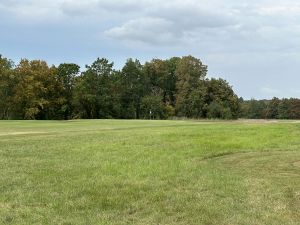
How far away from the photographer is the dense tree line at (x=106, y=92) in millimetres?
74875

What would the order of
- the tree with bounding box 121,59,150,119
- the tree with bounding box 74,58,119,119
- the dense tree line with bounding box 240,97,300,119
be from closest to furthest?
the tree with bounding box 74,58,119,119
the tree with bounding box 121,59,150,119
the dense tree line with bounding box 240,97,300,119

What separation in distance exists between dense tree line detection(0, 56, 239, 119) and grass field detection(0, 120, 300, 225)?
5850cm

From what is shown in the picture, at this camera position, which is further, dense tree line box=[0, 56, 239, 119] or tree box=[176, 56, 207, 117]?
tree box=[176, 56, 207, 117]

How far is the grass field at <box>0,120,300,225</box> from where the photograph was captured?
8156 millimetres

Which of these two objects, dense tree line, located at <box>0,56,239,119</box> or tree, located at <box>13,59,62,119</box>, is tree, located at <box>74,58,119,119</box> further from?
tree, located at <box>13,59,62,119</box>

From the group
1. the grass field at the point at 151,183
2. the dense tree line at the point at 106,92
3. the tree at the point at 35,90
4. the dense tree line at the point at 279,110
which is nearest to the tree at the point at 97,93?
the dense tree line at the point at 106,92

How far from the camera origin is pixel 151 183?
10.7m

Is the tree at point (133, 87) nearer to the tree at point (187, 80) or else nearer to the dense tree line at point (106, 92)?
the dense tree line at point (106, 92)

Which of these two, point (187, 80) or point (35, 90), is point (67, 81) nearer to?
point (35, 90)

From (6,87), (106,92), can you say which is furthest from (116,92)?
(6,87)

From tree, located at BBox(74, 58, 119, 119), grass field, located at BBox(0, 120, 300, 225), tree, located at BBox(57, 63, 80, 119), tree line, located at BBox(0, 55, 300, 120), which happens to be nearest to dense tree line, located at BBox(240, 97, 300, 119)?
tree line, located at BBox(0, 55, 300, 120)

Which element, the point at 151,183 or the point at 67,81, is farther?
the point at 67,81

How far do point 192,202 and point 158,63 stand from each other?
303 feet

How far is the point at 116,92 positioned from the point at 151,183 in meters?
73.0
